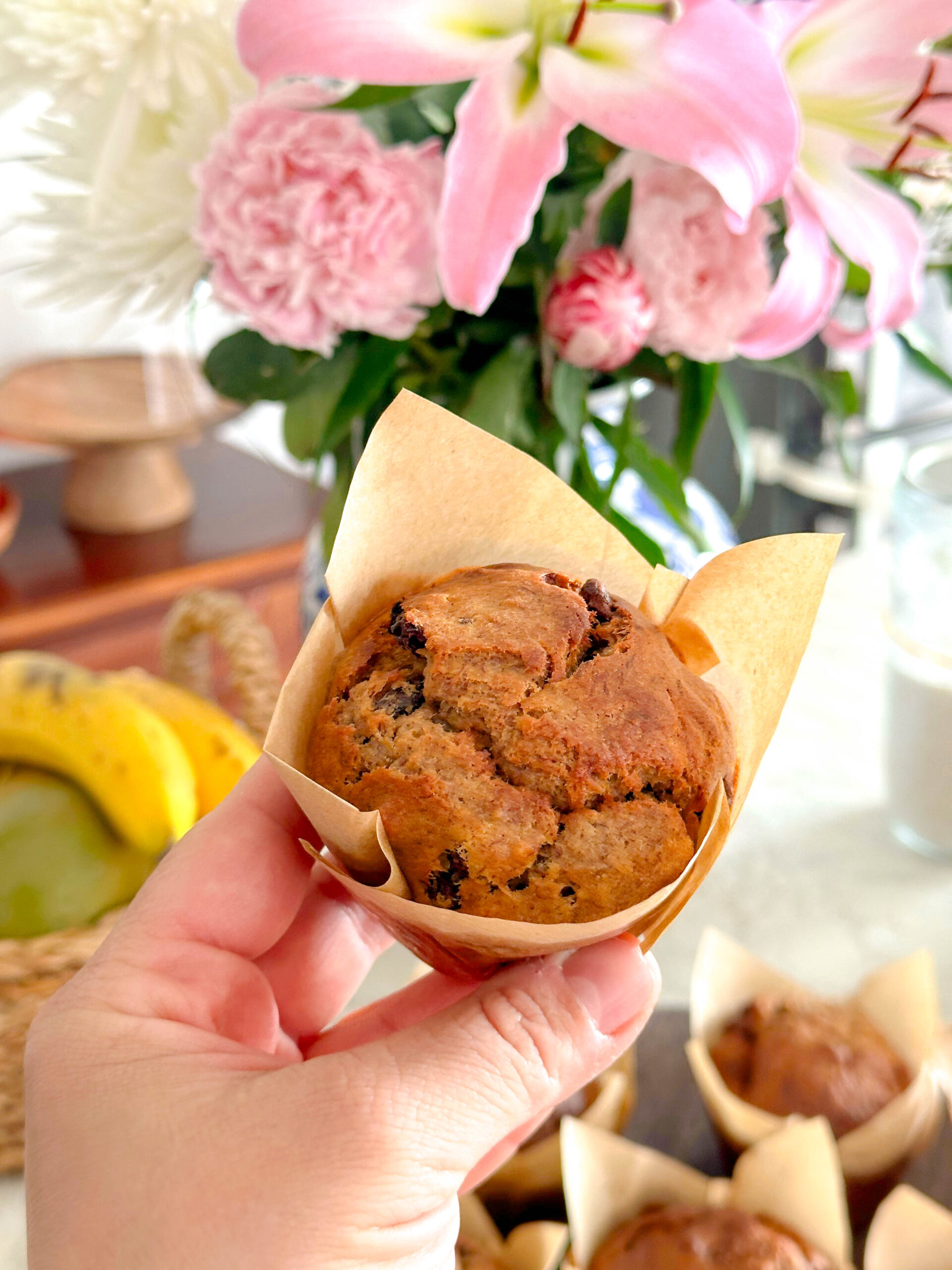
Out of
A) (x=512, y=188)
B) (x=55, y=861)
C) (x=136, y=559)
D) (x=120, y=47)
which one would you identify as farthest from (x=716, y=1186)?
(x=136, y=559)

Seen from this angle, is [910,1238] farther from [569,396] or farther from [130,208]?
[130,208]

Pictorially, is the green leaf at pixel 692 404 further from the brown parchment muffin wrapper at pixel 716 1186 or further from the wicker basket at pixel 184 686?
the brown parchment muffin wrapper at pixel 716 1186

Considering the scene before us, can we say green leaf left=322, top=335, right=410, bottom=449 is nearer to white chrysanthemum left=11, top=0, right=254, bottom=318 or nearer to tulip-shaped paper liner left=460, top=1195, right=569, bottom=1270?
white chrysanthemum left=11, top=0, right=254, bottom=318

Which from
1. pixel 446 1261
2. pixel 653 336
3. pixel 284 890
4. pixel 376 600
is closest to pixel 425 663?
pixel 376 600

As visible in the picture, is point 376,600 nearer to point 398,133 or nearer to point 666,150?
point 666,150

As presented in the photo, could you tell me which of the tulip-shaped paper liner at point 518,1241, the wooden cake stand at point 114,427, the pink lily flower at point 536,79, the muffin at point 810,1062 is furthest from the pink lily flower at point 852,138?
the wooden cake stand at point 114,427
